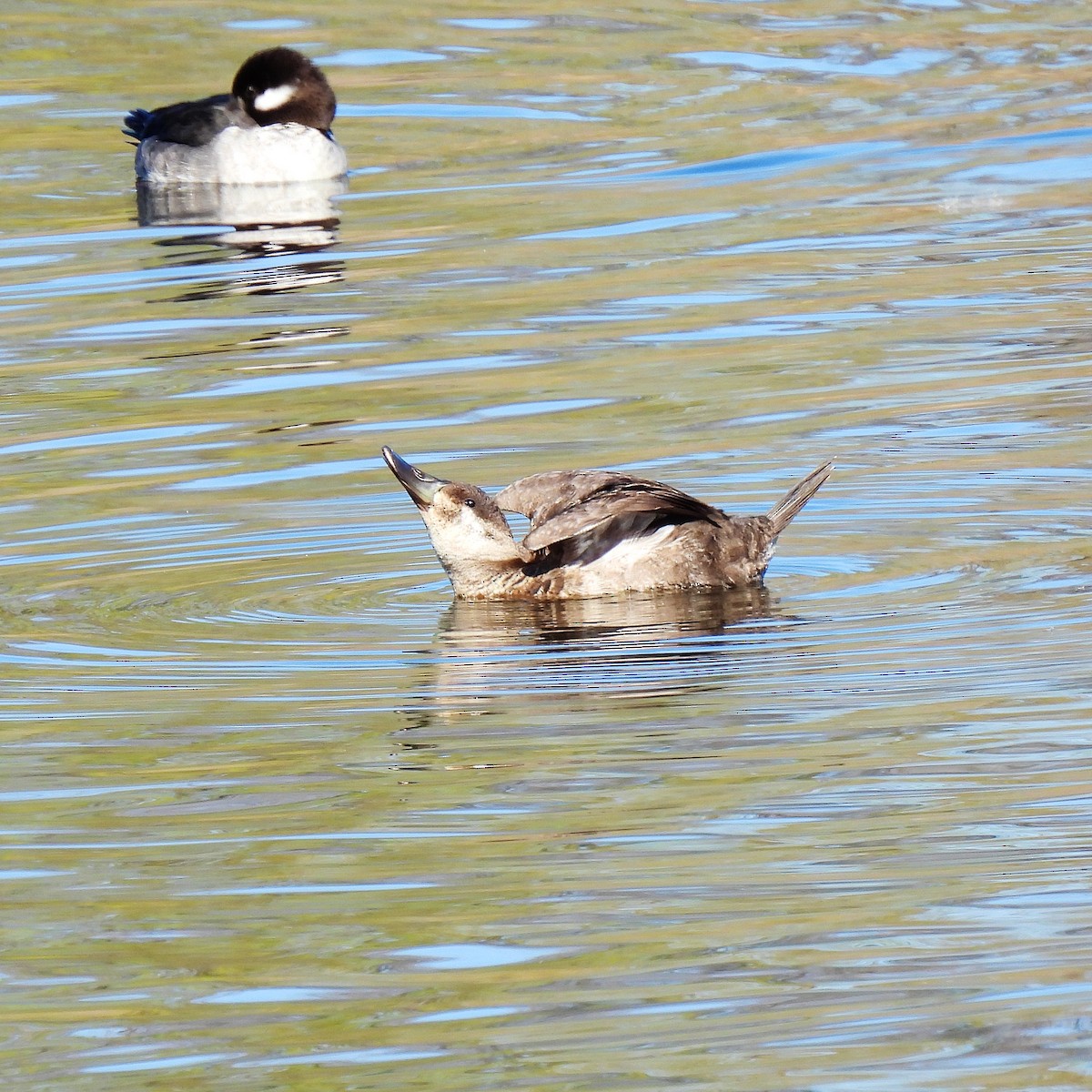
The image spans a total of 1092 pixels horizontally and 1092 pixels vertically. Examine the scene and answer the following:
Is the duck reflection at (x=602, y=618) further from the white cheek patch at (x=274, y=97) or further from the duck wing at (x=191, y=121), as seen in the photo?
the duck wing at (x=191, y=121)

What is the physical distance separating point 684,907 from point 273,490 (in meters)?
5.46

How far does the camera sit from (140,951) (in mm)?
5203

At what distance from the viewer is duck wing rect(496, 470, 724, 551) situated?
855 centimetres

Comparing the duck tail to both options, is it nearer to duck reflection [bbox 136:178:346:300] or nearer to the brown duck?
the brown duck

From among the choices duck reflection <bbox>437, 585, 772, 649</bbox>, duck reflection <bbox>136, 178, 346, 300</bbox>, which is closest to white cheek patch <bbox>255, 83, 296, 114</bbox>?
duck reflection <bbox>136, 178, 346, 300</bbox>

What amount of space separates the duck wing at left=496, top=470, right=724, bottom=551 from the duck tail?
0.25 meters

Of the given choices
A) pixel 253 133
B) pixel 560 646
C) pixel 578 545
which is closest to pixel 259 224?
pixel 253 133

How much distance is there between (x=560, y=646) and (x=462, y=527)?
2.71 ft

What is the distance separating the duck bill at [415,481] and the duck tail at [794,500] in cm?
117

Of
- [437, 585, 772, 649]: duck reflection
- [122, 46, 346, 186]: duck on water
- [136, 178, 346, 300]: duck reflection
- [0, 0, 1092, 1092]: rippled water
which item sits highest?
[122, 46, 346, 186]: duck on water

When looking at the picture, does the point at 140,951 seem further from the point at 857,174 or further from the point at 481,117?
the point at 481,117

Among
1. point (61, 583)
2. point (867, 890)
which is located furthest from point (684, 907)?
point (61, 583)

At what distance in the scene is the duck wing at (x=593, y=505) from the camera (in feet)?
28.0

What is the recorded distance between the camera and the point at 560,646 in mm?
8219
